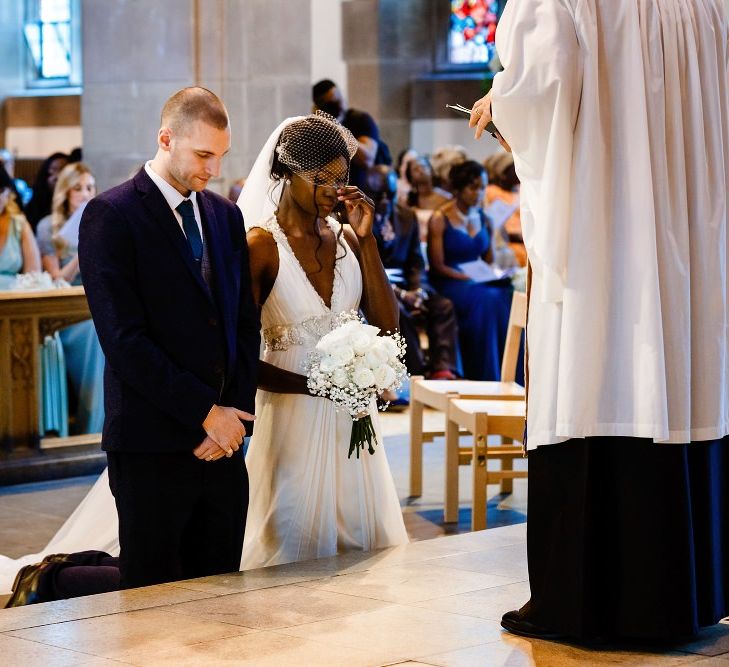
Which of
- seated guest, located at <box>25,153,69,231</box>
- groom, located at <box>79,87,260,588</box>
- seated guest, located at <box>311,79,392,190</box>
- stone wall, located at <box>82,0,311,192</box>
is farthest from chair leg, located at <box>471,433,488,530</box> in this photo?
seated guest, located at <box>25,153,69,231</box>

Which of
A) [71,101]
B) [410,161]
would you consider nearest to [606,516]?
[410,161]

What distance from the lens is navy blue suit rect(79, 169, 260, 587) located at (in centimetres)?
411

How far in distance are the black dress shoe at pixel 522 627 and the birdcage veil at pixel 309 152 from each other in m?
1.68

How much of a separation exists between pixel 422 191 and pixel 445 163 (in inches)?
27.9

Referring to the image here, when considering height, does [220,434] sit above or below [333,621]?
above

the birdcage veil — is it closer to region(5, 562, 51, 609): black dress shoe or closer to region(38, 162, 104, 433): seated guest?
region(5, 562, 51, 609): black dress shoe

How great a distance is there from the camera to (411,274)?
10.7 metres

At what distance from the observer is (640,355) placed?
3.47 meters

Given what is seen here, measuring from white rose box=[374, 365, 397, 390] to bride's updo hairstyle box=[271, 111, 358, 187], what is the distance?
651mm

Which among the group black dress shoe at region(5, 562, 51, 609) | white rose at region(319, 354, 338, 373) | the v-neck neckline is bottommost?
black dress shoe at region(5, 562, 51, 609)

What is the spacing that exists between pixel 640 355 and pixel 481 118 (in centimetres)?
75

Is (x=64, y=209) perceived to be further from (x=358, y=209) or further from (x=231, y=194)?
(x=358, y=209)

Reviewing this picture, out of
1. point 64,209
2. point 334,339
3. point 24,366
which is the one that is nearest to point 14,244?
point 64,209

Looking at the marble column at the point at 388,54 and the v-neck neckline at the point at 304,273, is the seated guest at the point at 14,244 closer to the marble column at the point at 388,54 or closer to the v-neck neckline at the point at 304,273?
the v-neck neckline at the point at 304,273
